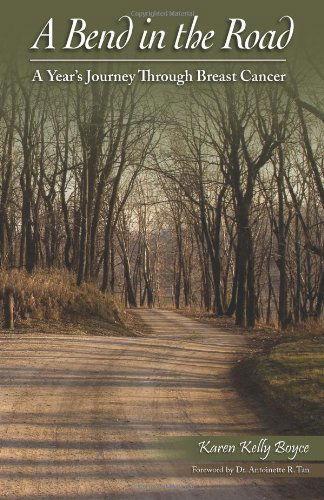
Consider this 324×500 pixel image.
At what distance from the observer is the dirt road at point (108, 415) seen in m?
5.63

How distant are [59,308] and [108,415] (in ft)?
31.6

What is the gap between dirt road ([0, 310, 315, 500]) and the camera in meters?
5.63

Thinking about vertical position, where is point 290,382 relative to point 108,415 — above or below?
above

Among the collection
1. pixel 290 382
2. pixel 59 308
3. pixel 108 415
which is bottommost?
pixel 108 415

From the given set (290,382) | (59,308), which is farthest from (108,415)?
(59,308)

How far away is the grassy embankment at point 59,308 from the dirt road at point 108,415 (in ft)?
5.91

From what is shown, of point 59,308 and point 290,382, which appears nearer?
point 290,382

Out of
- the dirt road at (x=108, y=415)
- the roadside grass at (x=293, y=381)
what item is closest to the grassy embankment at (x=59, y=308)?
the dirt road at (x=108, y=415)

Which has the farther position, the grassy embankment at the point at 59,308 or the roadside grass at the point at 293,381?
the grassy embankment at the point at 59,308

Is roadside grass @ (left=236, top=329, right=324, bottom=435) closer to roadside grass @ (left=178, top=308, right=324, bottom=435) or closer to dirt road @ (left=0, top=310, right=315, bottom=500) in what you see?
roadside grass @ (left=178, top=308, right=324, bottom=435)

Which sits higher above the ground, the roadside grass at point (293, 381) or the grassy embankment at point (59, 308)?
the grassy embankment at point (59, 308)

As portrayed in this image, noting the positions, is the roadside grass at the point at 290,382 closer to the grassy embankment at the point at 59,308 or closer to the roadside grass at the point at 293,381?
the roadside grass at the point at 293,381

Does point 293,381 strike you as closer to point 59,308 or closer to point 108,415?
point 108,415

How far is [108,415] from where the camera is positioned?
793cm
